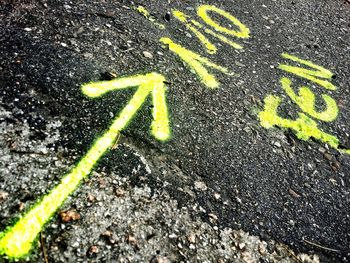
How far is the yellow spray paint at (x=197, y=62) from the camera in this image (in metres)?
2.44

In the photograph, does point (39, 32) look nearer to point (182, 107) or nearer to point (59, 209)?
point (182, 107)

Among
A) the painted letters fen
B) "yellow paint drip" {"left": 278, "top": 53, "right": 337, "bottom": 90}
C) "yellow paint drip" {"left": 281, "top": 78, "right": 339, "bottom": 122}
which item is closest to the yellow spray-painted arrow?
the painted letters fen

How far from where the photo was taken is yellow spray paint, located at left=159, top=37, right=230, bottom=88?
2439 millimetres

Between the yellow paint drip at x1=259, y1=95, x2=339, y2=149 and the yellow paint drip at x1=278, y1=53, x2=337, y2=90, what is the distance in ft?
1.88

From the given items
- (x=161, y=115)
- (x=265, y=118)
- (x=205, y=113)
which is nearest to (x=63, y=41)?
(x=161, y=115)

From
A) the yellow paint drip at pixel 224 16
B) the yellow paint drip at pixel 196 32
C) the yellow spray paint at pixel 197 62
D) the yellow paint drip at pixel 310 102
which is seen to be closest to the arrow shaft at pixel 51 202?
the yellow spray paint at pixel 197 62

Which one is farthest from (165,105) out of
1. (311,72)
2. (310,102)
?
(311,72)

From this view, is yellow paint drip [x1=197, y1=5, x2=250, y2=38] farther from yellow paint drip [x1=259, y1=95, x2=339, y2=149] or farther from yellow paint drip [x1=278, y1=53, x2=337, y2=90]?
yellow paint drip [x1=259, y1=95, x2=339, y2=149]

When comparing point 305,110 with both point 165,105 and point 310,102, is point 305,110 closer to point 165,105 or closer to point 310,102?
point 310,102

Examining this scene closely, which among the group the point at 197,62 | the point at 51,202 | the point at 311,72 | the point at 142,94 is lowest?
the point at 51,202

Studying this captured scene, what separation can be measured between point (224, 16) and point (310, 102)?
Answer: 1.27 metres

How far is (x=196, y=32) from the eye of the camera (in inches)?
113

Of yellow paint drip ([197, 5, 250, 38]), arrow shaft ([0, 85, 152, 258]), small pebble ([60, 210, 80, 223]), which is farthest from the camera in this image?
yellow paint drip ([197, 5, 250, 38])

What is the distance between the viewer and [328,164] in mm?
2176
